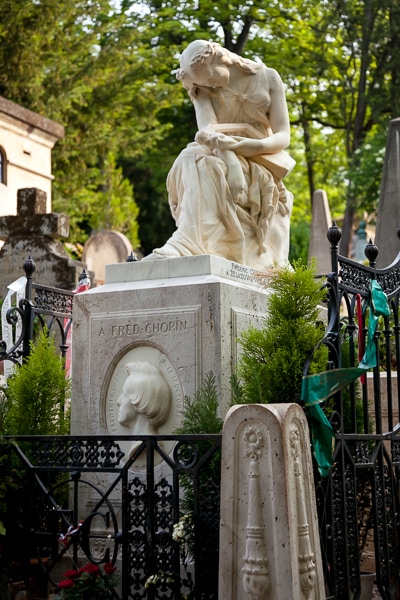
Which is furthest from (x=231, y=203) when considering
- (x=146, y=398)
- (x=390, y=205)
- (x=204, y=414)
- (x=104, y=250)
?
(x=104, y=250)

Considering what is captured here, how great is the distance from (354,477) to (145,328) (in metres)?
1.86

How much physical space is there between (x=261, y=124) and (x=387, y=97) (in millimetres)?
19174

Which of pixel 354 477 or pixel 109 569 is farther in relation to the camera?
pixel 354 477

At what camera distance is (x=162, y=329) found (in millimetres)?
6883

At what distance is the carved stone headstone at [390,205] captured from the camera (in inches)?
567

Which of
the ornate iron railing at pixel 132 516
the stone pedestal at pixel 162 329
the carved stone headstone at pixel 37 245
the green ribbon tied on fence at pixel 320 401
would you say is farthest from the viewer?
the carved stone headstone at pixel 37 245

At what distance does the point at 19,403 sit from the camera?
720 centimetres

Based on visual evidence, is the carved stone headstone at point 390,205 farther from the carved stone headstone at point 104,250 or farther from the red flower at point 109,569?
the red flower at point 109,569

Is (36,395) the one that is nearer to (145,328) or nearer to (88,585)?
(145,328)

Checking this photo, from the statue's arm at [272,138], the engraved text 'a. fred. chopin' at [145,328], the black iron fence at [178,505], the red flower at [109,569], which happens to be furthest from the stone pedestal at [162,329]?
the red flower at [109,569]

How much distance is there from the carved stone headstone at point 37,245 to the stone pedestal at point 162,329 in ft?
24.1

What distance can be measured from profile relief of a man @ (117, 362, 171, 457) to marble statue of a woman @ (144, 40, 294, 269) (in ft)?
3.15

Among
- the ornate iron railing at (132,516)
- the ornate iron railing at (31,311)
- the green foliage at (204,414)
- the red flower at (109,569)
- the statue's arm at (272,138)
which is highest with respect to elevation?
the statue's arm at (272,138)

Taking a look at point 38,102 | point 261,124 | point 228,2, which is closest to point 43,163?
point 38,102
